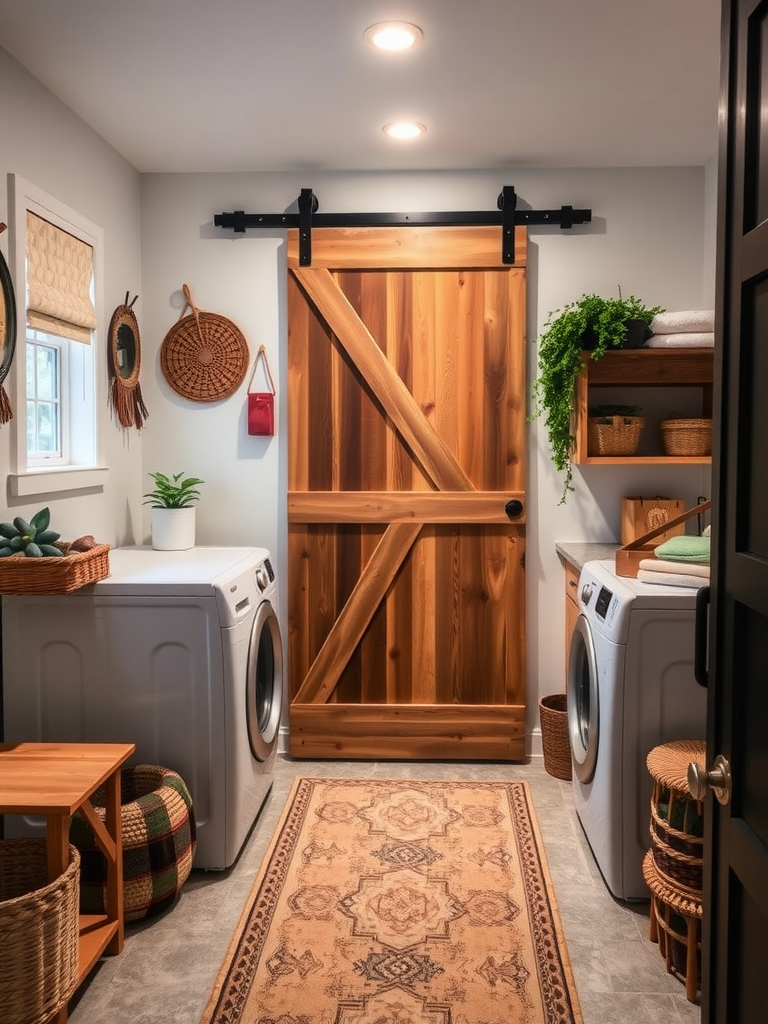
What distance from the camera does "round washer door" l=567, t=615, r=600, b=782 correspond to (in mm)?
2619

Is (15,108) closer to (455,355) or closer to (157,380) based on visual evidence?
(157,380)

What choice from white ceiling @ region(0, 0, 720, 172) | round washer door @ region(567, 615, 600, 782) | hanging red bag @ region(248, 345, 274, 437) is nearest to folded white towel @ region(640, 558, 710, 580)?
round washer door @ region(567, 615, 600, 782)

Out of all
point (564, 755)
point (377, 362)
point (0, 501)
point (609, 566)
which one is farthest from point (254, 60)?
point (564, 755)

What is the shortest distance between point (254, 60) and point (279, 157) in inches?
35.3

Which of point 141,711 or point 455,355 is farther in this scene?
point 455,355

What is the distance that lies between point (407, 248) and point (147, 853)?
2.55m

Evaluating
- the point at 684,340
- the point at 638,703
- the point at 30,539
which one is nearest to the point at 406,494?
the point at 684,340

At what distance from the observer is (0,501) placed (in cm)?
264

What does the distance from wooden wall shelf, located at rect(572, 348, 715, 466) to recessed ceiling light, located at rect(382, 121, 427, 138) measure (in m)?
1.07

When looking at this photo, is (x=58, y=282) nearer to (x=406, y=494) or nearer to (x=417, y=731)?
(x=406, y=494)

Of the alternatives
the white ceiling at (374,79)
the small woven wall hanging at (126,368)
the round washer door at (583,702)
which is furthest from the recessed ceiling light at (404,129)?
the round washer door at (583,702)

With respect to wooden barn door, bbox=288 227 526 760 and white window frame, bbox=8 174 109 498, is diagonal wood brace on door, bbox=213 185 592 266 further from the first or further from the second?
white window frame, bbox=8 174 109 498

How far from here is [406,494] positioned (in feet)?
12.1

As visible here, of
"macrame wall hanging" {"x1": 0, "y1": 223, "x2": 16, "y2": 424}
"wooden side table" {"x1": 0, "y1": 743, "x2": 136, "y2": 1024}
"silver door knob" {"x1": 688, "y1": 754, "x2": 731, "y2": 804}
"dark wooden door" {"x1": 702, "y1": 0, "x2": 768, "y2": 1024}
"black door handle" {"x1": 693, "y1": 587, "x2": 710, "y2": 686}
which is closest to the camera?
"dark wooden door" {"x1": 702, "y1": 0, "x2": 768, "y2": 1024}
